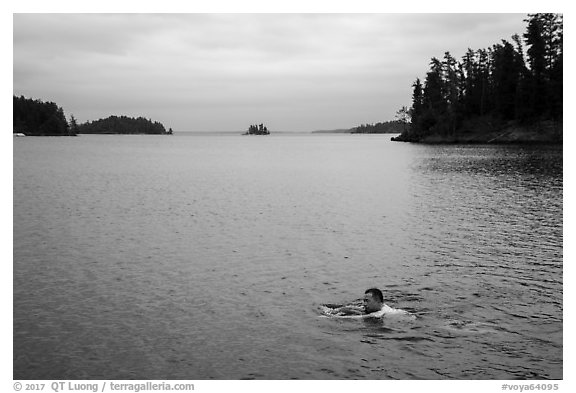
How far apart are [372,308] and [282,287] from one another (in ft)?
15.4

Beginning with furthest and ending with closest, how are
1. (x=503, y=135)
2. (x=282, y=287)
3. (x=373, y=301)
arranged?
(x=503, y=135), (x=282, y=287), (x=373, y=301)

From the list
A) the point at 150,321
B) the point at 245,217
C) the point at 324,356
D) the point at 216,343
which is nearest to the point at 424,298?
the point at 324,356

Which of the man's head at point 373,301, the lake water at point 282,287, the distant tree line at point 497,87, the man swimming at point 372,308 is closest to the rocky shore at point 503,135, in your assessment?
the distant tree line at point 497,87

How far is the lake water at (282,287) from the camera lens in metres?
14.6

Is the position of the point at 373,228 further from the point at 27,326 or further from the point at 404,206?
the point at 27,326

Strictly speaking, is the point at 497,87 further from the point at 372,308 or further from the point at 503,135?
the point at 372,308

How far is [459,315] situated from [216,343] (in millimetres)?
7763

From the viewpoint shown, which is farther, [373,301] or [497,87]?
[497,87]

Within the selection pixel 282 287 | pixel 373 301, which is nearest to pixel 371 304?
pixel 373 301

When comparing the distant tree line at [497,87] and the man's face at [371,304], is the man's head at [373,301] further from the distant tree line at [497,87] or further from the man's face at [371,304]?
the distant tree line at [497,87]

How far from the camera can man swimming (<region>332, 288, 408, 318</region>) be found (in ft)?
57.0

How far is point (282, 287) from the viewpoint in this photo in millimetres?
21172

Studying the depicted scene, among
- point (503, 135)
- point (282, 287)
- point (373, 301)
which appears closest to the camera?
point (373, 301)

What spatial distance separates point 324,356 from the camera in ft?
48.8
